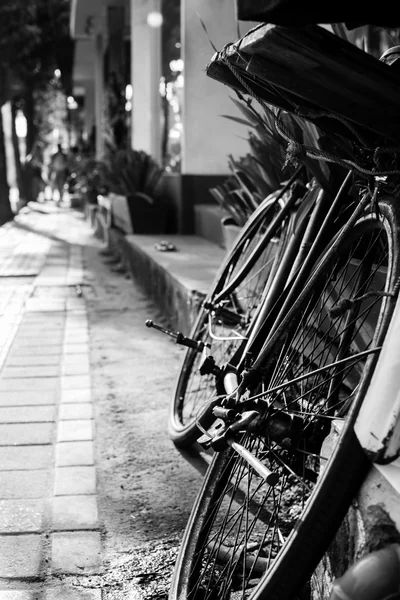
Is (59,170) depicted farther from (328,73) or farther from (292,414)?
(328,73)

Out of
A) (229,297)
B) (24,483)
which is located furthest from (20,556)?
(229,297)

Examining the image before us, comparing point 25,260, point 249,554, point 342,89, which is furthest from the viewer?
point 25,260

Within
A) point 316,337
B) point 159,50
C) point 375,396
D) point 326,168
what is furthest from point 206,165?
point 375,396

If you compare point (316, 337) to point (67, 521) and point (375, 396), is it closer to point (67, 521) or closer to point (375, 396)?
point (375, 396)

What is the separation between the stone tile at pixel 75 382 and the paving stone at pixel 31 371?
0.37 feet

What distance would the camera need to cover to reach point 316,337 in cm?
238

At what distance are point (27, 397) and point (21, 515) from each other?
56.6 inches

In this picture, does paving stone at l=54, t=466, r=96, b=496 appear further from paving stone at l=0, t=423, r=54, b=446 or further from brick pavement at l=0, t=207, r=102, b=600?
paving stone at l=0, t=423, r=54, b=446

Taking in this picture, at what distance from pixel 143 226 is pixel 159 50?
11.1 ft

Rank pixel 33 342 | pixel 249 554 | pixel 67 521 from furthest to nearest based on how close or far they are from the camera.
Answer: pixel 33 342 < pixel 67 521 < pixel 249 554

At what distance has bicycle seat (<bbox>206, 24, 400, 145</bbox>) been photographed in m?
1.89

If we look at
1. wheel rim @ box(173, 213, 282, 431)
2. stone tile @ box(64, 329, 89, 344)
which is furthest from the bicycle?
stone tile @ box(64, 329, 89, 344)

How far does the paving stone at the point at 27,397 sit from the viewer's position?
13.7ft

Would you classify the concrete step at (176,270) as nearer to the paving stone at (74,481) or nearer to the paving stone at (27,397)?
the paving stone at (27,397)
